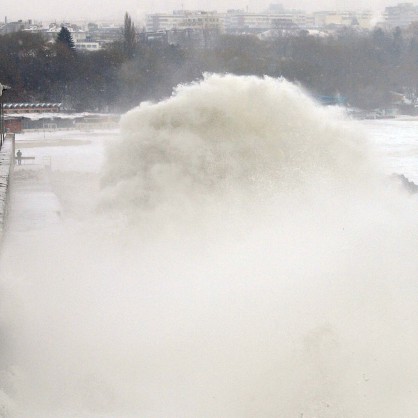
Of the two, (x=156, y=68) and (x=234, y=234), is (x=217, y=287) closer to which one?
(x=234, y=234)

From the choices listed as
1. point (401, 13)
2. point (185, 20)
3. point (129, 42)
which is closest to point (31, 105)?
point (129, 42)

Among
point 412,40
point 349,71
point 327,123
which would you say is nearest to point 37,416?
point 327,123

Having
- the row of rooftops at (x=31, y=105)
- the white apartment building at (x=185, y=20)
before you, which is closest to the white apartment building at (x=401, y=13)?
the white apartment building at (x=185, y=20)

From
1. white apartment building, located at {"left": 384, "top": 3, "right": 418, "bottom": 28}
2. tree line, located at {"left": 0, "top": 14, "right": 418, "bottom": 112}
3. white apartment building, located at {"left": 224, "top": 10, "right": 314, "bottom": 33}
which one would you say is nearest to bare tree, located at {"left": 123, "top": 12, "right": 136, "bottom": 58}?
tree line, located at {"left": 0, "top": 14, "right": 418, "bottom": 112}

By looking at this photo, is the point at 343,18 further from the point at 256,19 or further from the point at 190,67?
the point at 190,67

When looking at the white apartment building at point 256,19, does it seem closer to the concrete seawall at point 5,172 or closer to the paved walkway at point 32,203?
the concrete seawall at point 5,172
